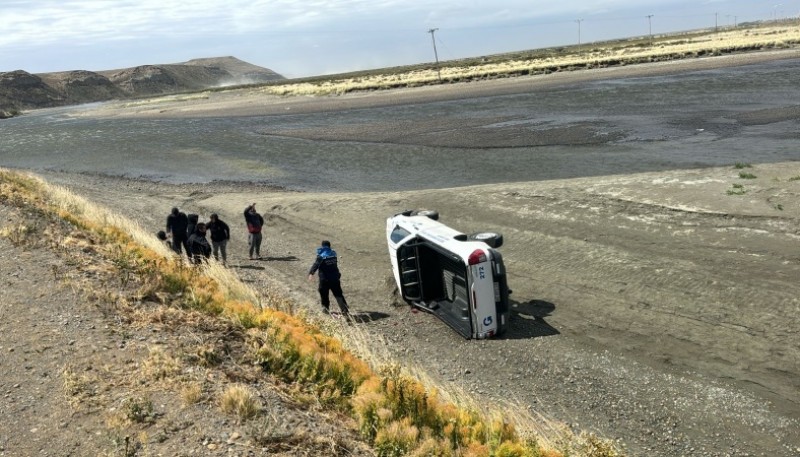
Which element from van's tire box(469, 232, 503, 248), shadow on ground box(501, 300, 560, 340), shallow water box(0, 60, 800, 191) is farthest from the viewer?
shallow water box(0, 60, 800, 191)

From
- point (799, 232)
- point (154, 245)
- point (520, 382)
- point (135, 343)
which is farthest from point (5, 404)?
point (799, 232)

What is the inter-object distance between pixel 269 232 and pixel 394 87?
5979cm

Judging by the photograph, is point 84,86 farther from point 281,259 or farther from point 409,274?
point 409,274

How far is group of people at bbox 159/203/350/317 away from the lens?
530 inches

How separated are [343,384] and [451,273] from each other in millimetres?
5394

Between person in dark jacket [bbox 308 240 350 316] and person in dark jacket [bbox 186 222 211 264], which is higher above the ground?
person in dark jacket [bbox 186 222 211 264]

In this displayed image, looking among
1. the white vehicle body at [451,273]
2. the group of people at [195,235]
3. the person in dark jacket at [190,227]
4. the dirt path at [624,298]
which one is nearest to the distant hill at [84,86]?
the group of people at [195,235]

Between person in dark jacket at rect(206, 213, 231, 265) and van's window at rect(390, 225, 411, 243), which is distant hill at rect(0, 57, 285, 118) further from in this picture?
Result: van's window at rect(390, 225, 411, 243)

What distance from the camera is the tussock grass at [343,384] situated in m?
7.02

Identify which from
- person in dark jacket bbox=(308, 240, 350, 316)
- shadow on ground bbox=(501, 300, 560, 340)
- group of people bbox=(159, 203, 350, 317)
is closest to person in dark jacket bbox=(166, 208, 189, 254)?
group of people bbox=(159, 203, 350, 317)

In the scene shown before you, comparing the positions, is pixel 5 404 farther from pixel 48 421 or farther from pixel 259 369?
pixel 259 369

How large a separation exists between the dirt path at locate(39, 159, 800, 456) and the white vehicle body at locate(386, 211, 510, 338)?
1.24 feet

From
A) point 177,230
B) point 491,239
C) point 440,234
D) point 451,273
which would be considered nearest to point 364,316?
point 451,273

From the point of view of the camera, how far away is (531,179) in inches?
990
